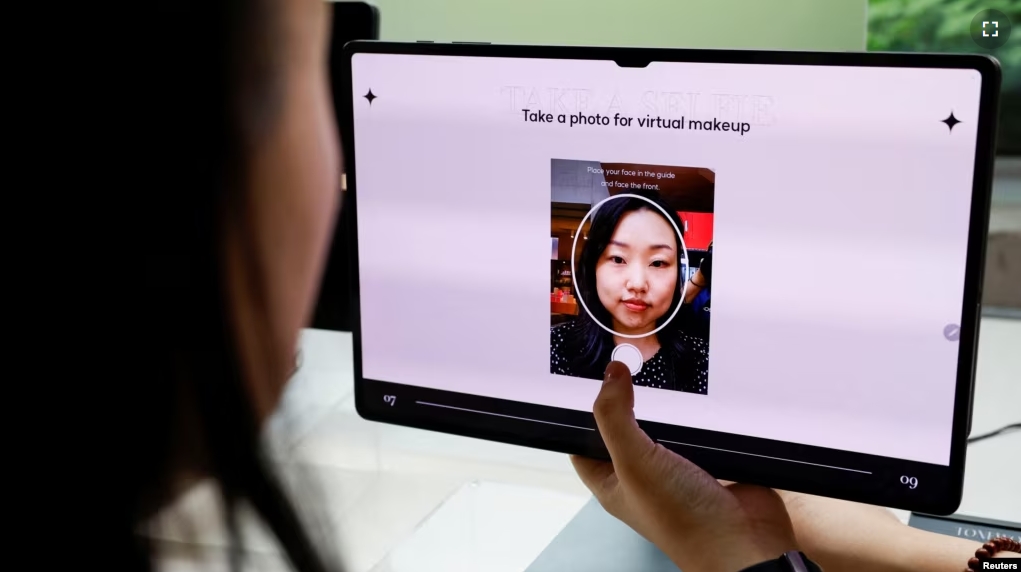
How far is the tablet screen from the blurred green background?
1.31 m

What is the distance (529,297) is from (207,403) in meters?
0.47

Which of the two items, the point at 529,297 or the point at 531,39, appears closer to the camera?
the point at 529,297

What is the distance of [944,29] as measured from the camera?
6.40 feet

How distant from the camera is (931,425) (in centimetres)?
70

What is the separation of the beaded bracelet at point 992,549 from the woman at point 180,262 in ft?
1.87

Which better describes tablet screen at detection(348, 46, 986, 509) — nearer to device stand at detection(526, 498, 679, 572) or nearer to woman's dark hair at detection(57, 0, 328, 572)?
device stand at detection(526, 498, 679, 572)

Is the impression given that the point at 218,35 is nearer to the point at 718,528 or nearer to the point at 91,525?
the point at 91,525

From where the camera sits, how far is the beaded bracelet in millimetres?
760

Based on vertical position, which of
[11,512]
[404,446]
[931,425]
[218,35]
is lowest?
[404,446]

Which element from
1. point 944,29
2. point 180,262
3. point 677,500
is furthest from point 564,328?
point 944,29

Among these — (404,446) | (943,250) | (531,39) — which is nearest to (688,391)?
(943,250)

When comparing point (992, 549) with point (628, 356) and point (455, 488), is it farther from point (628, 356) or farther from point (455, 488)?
point (455, 488)

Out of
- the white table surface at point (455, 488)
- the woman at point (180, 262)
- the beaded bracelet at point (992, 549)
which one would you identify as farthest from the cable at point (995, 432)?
the woman at point (180, 262)

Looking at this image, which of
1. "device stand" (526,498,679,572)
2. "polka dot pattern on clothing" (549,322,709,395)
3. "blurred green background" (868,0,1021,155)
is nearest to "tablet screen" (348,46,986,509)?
"polka dot pattern on clothing" (549,322,709,395)
